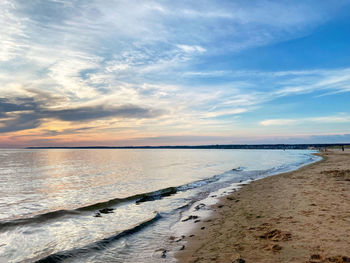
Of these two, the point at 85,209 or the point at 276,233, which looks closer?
the point at 276,233

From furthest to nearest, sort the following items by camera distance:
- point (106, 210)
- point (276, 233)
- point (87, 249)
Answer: point (106, 210) < point (87, 249) < point (276, 233)

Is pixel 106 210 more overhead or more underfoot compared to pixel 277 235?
more underfoot

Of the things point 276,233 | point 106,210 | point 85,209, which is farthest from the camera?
point 85,209

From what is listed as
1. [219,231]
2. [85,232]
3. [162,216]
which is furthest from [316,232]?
[85,232]

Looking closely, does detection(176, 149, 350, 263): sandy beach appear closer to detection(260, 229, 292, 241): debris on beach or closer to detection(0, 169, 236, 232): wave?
detection(260, 229, 292, 241): debris on beach

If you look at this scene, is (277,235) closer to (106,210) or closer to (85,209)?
(106,210)

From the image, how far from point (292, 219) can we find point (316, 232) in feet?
6.59

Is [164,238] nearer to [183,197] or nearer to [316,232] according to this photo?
[316,232]

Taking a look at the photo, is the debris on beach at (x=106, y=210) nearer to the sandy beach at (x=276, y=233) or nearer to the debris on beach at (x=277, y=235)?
the sandy beach at (x=276, y=233)

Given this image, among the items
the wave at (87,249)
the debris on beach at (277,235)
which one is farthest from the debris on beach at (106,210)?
the debris on beach at (277,235)

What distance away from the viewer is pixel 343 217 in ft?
32.2

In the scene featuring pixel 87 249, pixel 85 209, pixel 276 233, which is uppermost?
pixel 276 233

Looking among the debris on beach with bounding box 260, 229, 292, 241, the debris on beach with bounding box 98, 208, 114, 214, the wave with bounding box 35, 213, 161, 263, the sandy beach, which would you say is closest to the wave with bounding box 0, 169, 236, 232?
the debris on beach with bounding box 98, 208, 114, 214

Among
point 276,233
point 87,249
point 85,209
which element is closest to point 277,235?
point 276,233
